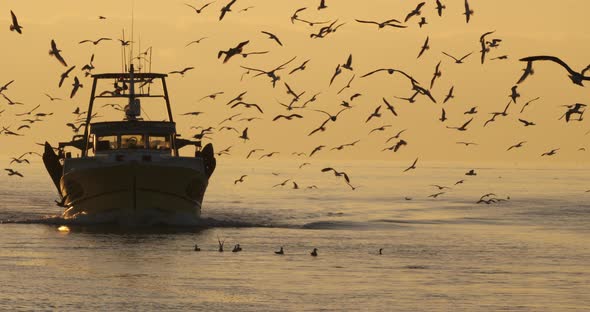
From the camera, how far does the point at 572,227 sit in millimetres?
79438

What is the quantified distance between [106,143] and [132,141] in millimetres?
1209

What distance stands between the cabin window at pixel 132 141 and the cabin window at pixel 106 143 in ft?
1.41

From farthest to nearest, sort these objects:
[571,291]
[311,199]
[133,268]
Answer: [311,199] < [133,268] < [571,291]

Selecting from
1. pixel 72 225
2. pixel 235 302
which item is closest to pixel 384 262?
pixel 235 302

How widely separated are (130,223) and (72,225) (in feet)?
13.6

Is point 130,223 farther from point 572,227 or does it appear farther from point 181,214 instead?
point 572,227

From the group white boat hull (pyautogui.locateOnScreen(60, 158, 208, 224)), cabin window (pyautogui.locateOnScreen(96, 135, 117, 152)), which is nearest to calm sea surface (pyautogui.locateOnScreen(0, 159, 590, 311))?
white boat hull (pyautogui.locateOnScreen(60, 158, 208, 224))

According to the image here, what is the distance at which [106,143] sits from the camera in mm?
64500

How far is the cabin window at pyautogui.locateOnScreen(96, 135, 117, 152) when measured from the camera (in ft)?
211

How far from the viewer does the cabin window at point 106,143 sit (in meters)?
64.2

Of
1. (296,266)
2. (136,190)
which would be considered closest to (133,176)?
(136,190)

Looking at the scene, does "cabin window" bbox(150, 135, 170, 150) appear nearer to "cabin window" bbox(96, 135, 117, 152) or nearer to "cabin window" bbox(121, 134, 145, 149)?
"cabin window" bbox(121, 134, 145, 149)

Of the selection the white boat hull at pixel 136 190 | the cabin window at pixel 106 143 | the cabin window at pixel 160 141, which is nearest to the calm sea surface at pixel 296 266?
the white boat hull at pixel 136 190

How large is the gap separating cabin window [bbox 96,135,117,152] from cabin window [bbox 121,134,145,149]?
0.43m
